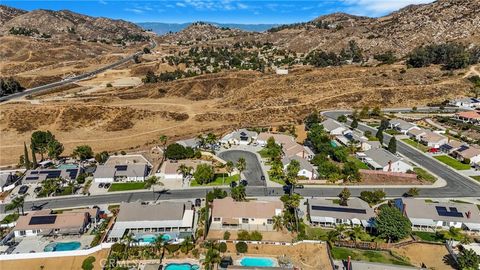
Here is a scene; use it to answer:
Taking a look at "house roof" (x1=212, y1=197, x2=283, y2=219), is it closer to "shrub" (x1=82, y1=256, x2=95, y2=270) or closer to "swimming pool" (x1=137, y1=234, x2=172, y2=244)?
"swimming pool" (x1=137, y1=234, x2=172, y2=244)

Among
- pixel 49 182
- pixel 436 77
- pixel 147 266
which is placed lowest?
pixel 147 266

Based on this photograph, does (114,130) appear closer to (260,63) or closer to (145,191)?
(145,191)

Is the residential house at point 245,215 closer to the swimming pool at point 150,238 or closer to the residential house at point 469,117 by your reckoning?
the swimming pool at point 150,238

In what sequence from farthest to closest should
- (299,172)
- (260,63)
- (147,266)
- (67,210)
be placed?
(260,63) < (299,172) < (67,210) < (147,266)

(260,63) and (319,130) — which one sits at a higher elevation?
(260,63)

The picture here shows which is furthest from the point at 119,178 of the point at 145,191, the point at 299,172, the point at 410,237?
the point at 410,237

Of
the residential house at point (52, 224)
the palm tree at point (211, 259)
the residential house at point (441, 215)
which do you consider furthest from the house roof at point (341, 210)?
the residential house at point (52, 224)

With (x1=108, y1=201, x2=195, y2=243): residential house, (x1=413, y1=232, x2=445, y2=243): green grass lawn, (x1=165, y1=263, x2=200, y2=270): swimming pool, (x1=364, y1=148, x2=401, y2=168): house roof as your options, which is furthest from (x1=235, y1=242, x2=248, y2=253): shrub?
(x1=364, y1=148, x2=401, y2=168): house roof
